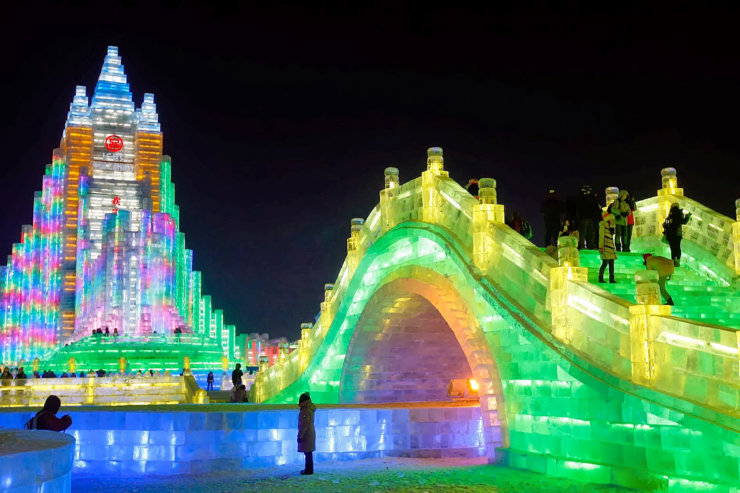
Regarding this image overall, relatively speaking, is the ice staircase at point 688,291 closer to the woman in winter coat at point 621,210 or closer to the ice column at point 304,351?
the woman in winter coat at point 621,210

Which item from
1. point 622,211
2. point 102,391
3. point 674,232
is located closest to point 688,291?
point 674,232

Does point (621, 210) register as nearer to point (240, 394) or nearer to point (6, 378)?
point (240, 394)

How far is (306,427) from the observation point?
40.8 feet

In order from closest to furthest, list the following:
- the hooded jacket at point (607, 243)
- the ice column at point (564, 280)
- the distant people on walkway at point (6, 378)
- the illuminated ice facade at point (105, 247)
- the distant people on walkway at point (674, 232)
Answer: the ice column at point (564, 280)
the hooded jacket at point (607, 243)
the distant people on walkway at point (674, 232)
the distant people on walkway at point (6, 378)
the illuminated ice facade at point (105, 247)

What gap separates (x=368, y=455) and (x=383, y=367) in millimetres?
5727

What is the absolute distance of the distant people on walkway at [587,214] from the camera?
15922mm

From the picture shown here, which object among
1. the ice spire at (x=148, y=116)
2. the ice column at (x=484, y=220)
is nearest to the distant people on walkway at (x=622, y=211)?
the ice column at (x=484, y=220)

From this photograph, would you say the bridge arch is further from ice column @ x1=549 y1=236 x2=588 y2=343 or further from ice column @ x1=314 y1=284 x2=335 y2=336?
ice column @ x1=549 y1=236 x2=588 y2=343

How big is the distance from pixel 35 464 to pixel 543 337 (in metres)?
7.71

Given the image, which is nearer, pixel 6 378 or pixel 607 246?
pixel 607 246

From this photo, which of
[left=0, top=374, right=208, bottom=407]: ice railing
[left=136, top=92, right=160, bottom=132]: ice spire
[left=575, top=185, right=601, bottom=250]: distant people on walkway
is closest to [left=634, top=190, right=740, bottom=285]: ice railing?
[left=575, top=185, right=601, bottom=250]: distant people on walkway

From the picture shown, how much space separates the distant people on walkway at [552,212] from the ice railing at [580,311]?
8.28 feet

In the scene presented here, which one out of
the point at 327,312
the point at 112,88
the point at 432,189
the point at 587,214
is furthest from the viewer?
the point at 112,88

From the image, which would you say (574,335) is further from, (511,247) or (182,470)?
(182,470)
